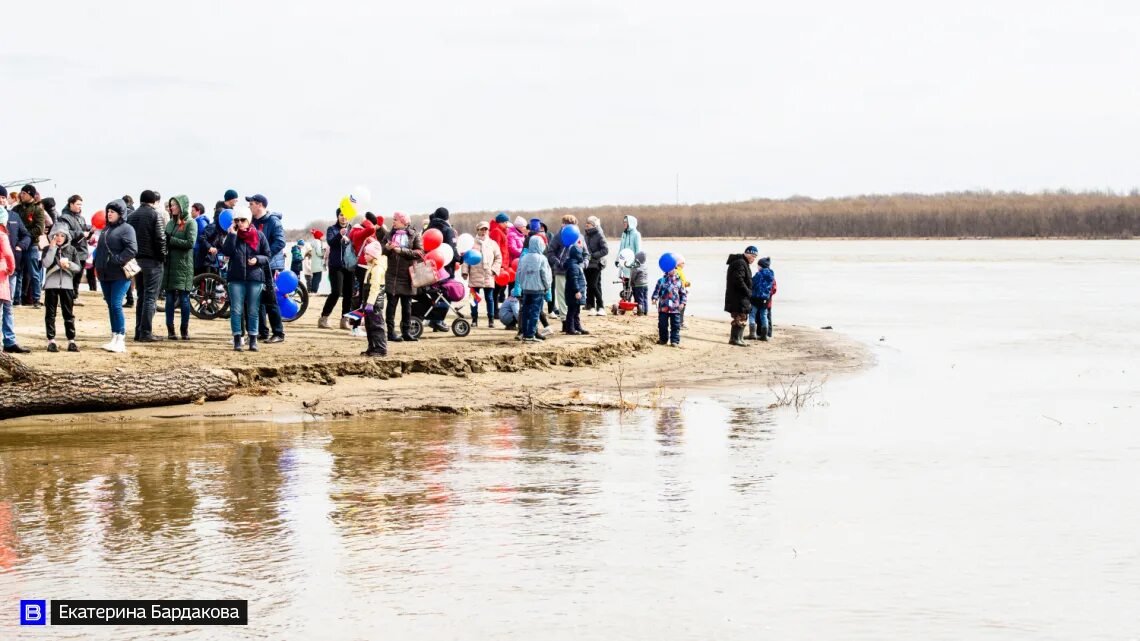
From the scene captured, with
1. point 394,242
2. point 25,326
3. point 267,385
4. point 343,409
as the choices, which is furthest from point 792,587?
point 25,326

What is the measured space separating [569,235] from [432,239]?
2.36 meters

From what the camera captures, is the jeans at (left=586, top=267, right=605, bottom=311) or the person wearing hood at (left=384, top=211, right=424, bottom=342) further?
the jeans at (left=586, top=267, right=605, bottom=311)

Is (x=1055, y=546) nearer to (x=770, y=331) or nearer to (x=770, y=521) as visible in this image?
(x=770, y=521)

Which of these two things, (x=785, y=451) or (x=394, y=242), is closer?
(x=785, y=451)

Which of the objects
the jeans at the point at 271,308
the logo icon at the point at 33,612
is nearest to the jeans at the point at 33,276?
the jeans at the point at 271,308

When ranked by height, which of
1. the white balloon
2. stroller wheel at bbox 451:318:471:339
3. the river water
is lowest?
the river water

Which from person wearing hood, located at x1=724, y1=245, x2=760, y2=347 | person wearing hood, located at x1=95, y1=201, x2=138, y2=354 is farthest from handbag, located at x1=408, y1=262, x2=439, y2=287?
person wearing hood, located at x1=724, y1=245, x2=760, y2=347

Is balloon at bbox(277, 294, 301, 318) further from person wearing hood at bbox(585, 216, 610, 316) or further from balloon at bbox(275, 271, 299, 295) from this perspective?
person wearing hood at bbox(585, 216, 610, 316)

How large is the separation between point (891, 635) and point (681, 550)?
5.92 ft

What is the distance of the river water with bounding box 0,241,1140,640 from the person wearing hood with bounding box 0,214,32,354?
7.87ft

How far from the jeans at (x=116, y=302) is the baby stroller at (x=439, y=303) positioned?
3.83m

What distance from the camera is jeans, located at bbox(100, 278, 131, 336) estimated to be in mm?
14625

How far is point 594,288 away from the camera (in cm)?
2253

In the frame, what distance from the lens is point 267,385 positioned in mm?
14414
